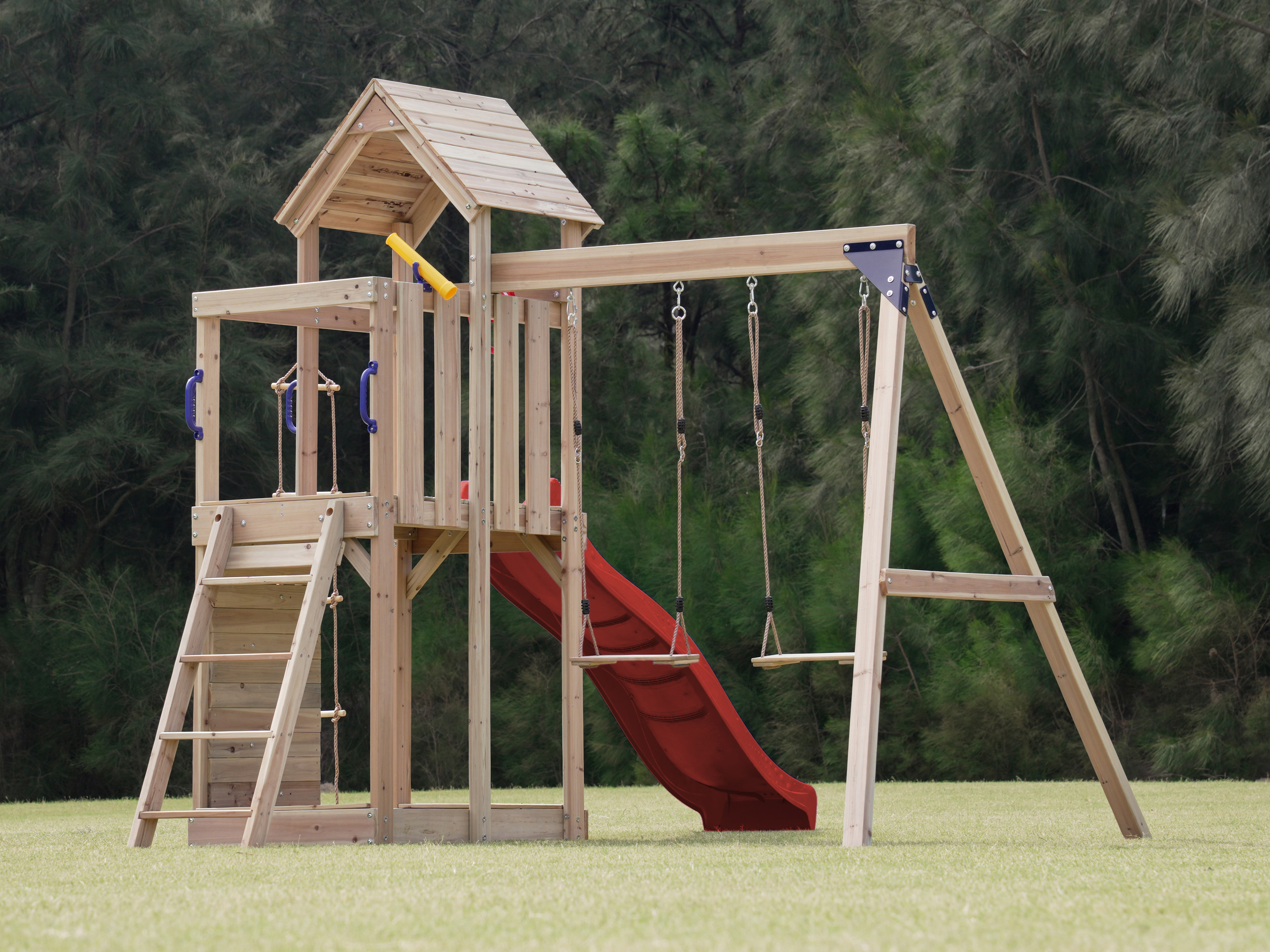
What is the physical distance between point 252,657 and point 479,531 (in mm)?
914

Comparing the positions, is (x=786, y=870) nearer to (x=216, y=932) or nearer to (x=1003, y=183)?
(x=216, y=932)

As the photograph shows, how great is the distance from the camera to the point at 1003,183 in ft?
37.3

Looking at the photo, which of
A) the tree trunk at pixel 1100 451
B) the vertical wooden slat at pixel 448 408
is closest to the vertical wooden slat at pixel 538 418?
the vertical wooden slat at pixel 448 408

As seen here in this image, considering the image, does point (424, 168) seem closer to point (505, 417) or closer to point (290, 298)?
point (290, 298)

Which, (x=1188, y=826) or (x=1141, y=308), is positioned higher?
(x=1141, y=308)

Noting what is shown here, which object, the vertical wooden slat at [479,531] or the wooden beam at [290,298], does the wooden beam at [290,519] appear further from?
the wooden beam at [290,298]

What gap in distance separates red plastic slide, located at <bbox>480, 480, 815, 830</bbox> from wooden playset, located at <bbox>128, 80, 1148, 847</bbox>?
0.03 feet

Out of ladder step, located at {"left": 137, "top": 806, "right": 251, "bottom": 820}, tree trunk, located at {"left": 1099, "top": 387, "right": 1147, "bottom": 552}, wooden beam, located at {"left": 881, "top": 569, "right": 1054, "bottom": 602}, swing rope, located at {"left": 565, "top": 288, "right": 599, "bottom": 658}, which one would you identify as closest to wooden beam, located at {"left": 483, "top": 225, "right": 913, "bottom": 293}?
swing rope, located at {"left": 565, "top": 288, "right": 599, "bottom": 658}

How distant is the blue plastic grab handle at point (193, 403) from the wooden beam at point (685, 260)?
1126mm

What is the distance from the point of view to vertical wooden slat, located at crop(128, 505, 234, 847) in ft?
16.6

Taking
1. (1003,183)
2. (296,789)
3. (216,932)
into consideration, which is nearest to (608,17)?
(1003,183)

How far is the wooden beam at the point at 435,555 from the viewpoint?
221 inches

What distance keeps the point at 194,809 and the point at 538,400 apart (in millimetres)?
1895

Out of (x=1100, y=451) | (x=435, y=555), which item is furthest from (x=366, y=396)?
(x=1100, y=451)
